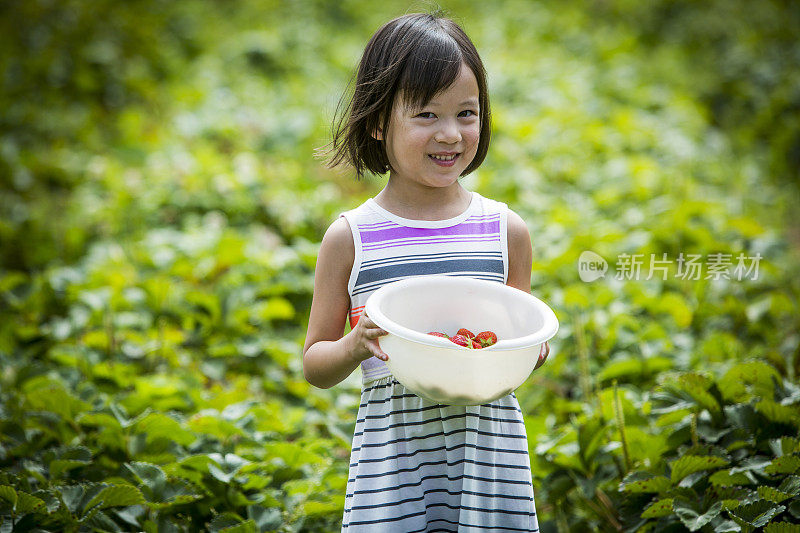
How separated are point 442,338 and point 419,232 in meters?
0.33

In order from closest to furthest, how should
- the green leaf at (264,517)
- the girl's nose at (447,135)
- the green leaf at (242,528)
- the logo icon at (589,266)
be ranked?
the girl's nose at (447,135), the green leaf at (242,528), the green leaf at (264,517), the logo icon at (589,266)

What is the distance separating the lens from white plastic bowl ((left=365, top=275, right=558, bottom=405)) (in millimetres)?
1360

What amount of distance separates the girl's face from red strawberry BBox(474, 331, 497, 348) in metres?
0.31

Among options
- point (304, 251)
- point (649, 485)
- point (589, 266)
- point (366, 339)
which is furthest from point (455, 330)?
point (304, 251)

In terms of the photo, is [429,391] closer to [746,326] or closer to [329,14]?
[746,326]

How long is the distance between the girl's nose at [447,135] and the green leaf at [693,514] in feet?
3.32

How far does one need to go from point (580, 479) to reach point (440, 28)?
1.27 metres

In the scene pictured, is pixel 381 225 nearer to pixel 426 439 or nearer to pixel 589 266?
pixel 426 439

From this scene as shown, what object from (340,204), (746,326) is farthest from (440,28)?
(340,204)

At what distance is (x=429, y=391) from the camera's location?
140 centimetres

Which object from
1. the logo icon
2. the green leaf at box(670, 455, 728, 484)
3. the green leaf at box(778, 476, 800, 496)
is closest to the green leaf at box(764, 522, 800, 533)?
the green leaf at box(778, 476, 800, 496)

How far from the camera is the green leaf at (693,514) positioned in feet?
6.02

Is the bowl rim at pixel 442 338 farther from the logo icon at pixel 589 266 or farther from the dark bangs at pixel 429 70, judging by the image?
the logo icon at pixel 589 266

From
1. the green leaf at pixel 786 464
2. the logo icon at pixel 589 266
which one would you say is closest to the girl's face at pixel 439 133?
the green leaf at pixel 786 464
